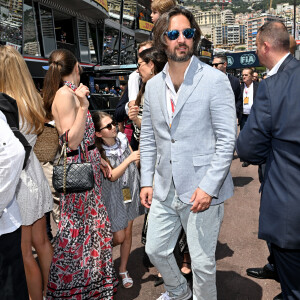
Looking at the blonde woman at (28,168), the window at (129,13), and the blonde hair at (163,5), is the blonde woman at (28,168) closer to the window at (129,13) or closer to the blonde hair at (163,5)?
the blonde hair at (163,5)

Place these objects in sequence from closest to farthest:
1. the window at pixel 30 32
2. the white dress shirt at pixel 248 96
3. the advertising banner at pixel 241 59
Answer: the white dress shirt at pixel 248 96 < the window at pixel 30 32 < the advertising banner at pixel 241 59

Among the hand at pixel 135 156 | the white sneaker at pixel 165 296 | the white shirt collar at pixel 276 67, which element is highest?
the white shirt collar at pixel 276 67

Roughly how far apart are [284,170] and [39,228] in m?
2.08

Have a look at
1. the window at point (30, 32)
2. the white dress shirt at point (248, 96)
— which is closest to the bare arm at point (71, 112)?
the white dress shirt at point (248, 96)

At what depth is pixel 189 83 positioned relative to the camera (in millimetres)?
2553

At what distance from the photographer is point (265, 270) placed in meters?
3.66

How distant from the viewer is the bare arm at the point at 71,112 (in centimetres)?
303

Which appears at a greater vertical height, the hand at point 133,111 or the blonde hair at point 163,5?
the blonde hair at point 163,5

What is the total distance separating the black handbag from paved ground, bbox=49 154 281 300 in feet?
4.05

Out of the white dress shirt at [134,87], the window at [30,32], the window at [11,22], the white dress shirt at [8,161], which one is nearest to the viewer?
the white dress shirt at [8,161]

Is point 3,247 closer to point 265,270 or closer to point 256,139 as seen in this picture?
point 256,139

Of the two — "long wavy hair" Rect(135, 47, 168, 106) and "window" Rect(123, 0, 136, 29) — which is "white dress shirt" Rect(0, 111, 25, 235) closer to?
"long wavy hair" Rect(135, 47, 168, 106)

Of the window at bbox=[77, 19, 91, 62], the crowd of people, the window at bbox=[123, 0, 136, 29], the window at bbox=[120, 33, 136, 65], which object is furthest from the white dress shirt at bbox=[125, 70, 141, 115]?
the window at bbox=[123, 0, 136, 29]

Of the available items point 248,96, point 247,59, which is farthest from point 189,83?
point 247,59
